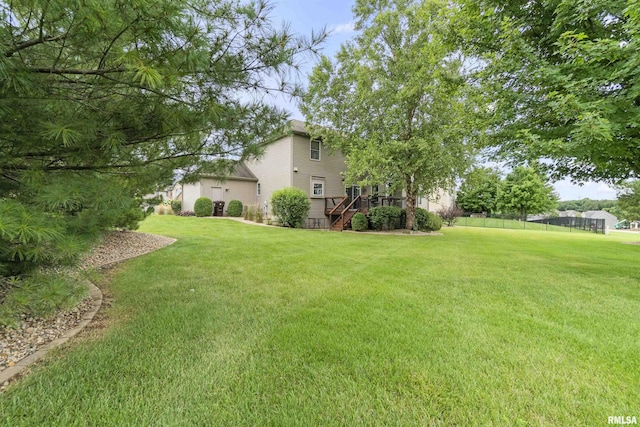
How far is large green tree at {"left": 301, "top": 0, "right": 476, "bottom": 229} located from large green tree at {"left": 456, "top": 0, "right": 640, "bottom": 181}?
17.1 ft

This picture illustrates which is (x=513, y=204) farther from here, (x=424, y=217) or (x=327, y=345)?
(x=327, y=345)

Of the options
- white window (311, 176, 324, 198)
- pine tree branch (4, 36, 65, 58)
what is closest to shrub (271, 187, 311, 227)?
white window (311, 176, 324, 198)

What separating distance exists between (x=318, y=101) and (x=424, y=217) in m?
8.40

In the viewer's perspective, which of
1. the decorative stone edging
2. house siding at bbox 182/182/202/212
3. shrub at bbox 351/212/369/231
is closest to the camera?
the decorative stone edging

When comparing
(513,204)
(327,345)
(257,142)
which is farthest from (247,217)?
(513,204)

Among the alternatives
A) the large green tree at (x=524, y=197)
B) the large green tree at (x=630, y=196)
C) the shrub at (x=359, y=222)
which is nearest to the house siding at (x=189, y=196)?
the shrub at (x=359, y=222)

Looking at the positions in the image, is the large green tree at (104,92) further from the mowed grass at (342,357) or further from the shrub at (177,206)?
the shrub at (177,206)

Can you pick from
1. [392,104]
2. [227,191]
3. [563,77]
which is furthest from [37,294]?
[227,191]

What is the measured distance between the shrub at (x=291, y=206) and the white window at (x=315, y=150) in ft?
10.7

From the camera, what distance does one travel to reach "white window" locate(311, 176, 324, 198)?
52.0ft

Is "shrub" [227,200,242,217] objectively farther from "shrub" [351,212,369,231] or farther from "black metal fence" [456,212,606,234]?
"black metal fence" [456,212,606,234]

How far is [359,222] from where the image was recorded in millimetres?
13547

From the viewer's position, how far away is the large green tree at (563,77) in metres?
3.77

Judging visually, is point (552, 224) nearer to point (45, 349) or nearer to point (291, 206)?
point (291, 206)
